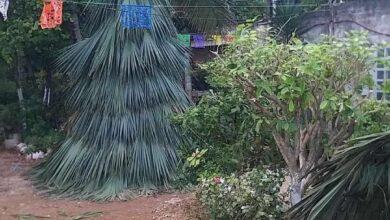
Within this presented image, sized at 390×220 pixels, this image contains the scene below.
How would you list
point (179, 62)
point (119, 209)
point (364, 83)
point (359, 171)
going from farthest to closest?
point (179, 62) → point (119, 209) → point (364, 83) → point (359, 171)

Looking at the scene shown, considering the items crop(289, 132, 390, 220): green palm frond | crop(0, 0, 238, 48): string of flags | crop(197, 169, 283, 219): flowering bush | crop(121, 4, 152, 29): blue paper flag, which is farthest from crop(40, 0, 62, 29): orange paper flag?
crop(289, 132, 390, 220): green palm frond

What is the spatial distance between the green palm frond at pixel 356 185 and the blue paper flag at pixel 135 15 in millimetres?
5673

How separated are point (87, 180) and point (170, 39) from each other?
2.40 metres

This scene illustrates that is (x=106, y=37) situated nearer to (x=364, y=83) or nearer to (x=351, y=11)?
(x=351, y=11)

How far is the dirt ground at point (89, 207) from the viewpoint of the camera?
260 inches

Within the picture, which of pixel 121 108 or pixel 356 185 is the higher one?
pixel 356 185

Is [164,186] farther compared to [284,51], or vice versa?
[164,186]

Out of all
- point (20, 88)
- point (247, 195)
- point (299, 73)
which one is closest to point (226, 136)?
point (247, 195)

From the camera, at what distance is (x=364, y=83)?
3.77 metres

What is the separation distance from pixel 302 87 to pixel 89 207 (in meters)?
4.42

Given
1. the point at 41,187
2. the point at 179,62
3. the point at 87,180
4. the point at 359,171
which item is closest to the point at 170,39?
the point at 179,62

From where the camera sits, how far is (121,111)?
26.3 ft

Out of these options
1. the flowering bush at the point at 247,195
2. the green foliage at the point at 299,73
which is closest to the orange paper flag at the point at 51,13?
the flowering bush at the point at 247,195

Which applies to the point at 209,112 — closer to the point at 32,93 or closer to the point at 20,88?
the point at 20,88
